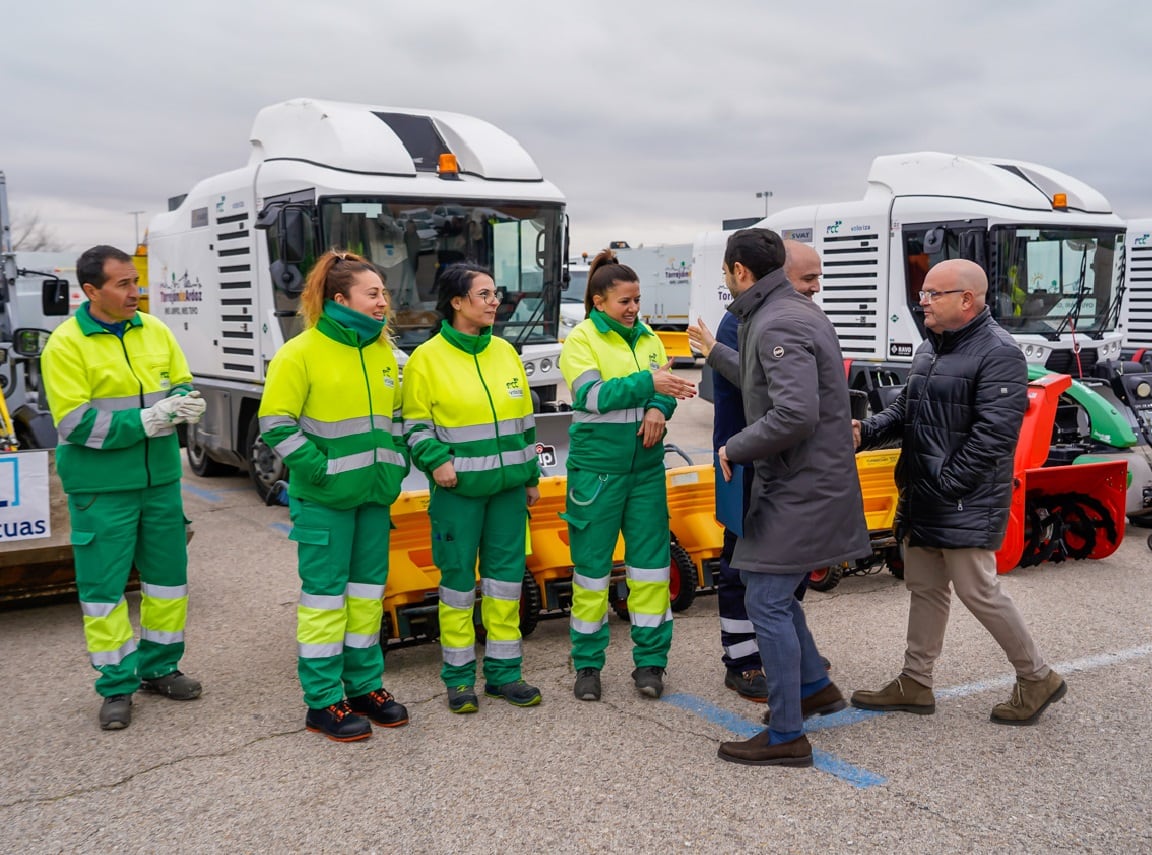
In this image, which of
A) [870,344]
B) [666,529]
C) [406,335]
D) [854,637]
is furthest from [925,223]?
[666,529]

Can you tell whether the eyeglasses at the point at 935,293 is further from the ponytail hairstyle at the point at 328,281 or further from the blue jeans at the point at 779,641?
the ponytail hairstyle at the point at 328,281

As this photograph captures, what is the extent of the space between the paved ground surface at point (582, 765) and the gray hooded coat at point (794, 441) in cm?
11

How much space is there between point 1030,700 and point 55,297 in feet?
25.5

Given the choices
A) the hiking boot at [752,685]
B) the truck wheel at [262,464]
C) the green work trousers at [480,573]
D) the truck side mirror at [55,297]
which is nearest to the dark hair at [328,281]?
the green work trousers at [480,573]

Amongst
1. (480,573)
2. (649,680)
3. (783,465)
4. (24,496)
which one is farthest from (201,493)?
(783,465)

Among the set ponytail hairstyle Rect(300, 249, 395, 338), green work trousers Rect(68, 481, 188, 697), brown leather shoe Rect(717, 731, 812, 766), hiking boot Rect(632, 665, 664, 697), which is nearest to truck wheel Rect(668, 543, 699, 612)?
hiking boot Rect(632, 665, 664, 697)

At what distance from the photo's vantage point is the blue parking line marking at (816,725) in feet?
12.2

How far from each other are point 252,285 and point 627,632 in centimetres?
503

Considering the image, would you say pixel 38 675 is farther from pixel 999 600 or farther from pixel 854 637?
pixel 999 600

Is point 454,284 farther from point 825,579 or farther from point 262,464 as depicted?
point 262,464

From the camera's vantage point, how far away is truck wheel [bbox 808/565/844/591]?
20.0 feet

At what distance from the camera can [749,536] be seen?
3.82 metres

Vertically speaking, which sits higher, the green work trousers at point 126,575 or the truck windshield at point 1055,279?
the truck windshield at point 1055,279

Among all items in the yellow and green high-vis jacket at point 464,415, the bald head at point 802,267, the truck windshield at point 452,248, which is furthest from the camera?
the truck windshield at point 452,248
